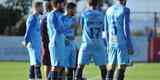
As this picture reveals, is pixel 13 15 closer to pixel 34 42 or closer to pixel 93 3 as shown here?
pixel 34 42

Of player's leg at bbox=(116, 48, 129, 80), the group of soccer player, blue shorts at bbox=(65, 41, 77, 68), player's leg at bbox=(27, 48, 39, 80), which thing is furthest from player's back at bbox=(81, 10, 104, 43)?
player's leg at bbox=(27, 48, 39, 80)

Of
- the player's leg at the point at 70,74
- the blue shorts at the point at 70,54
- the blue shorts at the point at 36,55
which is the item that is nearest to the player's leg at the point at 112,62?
the blue shorts at the point at 70,54

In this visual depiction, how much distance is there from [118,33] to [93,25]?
1326mm

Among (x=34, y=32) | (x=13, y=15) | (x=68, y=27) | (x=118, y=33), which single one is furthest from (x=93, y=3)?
(x=13, y=15)

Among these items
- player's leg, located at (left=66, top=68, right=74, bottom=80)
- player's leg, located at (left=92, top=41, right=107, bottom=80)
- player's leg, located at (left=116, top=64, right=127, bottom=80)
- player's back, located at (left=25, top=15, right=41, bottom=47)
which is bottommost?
player's leg, located at (left=66, top=68, right=74, bottom=80)

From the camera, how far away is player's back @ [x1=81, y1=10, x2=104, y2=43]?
17.6m

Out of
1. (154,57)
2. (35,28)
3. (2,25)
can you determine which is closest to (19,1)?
(2,25)

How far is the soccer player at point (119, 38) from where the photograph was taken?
16.2 metres

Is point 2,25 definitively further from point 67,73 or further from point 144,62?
point 67,73

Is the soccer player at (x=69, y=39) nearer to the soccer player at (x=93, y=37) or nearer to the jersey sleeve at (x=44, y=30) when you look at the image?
the soccer player at (x=93, y=37)

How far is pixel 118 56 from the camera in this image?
640 inches

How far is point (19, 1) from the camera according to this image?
149 feet

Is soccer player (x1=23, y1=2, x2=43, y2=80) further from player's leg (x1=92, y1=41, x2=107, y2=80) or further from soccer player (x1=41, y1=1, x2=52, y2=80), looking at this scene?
player's leg (x1=92, y1=41, x2=107, y2=80)

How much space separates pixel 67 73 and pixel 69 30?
4.33 ft
